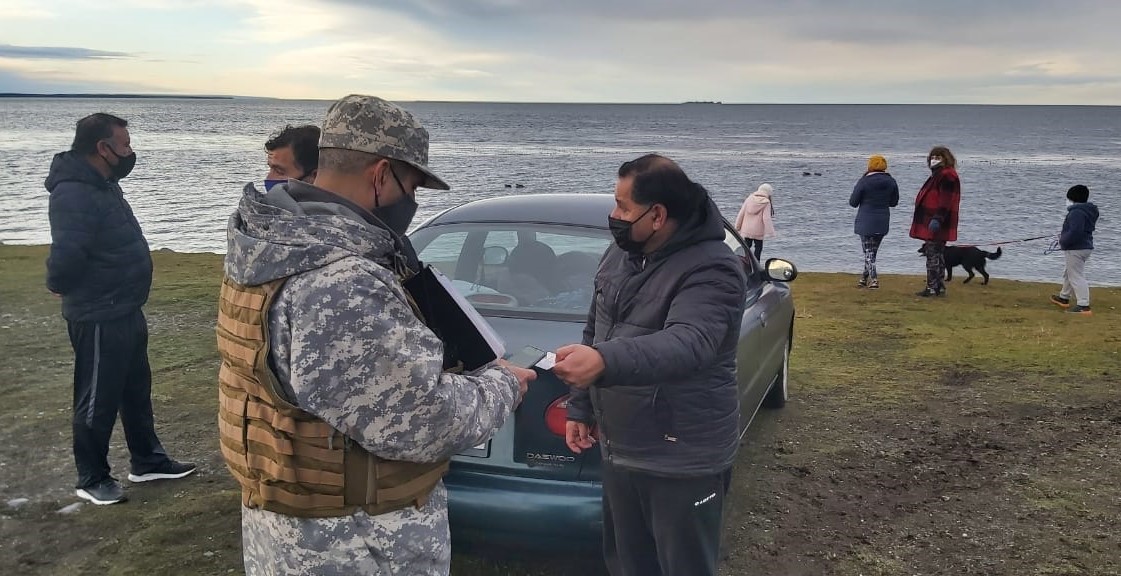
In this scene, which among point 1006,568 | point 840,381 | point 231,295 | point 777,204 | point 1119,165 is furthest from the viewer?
point 1119,165

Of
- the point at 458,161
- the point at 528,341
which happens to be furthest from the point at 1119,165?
the point at 528,341

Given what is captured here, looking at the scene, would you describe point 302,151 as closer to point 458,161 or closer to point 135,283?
point 135,283

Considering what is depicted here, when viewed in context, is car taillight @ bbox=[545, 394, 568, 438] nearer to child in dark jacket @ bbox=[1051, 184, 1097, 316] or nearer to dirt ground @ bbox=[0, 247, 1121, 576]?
dirt ground @ bbox=[0, 247, 1121, 576]

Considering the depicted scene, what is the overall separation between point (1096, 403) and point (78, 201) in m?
6.88

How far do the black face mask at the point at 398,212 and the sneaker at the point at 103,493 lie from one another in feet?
10.7

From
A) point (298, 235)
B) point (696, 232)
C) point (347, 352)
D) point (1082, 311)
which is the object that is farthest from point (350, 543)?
point (1082, 311)

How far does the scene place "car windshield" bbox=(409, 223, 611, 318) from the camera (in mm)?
3971

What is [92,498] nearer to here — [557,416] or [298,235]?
[557,416]

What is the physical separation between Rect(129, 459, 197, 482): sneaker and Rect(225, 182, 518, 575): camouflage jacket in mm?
3211

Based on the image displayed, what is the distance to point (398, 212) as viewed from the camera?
6.55 ft

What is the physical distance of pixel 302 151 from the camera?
3527mm

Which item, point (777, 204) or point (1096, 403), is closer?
point (1096, 403)

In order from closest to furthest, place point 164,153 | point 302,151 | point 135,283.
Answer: point 302,151
point 135,283
point 164,153

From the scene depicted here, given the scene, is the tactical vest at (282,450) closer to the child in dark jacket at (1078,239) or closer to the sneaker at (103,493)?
the sneaker at (103,493)
